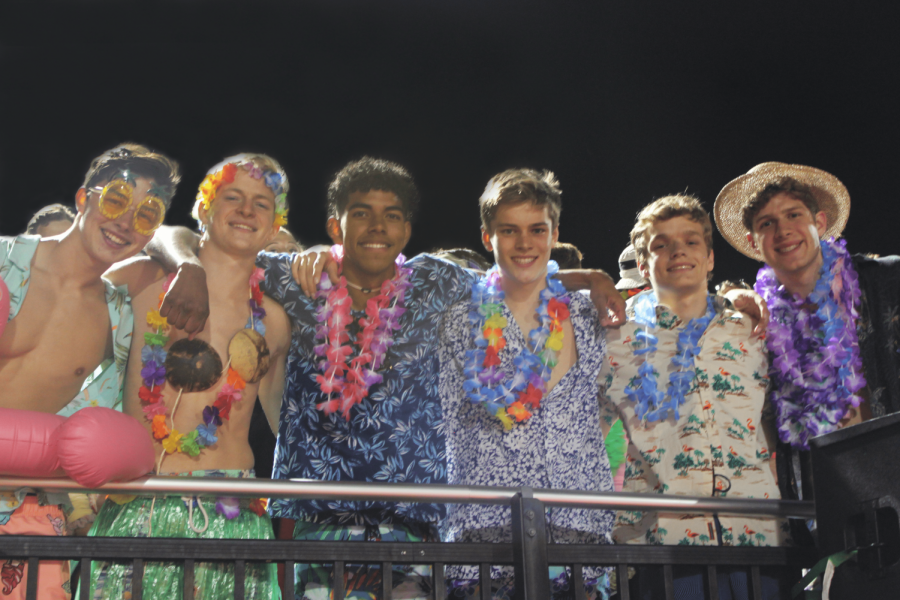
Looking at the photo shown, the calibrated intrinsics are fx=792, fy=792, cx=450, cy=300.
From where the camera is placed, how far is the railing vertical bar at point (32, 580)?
A: 4.67 ft

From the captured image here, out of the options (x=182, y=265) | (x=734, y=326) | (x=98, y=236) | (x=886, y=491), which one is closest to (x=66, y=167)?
(x=98, y=236)

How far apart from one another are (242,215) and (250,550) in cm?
110

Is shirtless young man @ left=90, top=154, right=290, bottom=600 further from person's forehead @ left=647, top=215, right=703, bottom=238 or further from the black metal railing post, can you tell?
person's forehead @ left=647, top=215, right=703, bottom=238

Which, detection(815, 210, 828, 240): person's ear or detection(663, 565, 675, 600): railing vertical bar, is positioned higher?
detection(815, 210, 828, 240): person's ear

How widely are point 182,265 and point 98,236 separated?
0.94 ft

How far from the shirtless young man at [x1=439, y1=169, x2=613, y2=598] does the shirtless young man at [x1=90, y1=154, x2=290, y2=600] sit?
528mm

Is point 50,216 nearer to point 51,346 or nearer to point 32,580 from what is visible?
point 51,346

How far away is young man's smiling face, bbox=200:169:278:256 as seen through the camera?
2314 millimetres

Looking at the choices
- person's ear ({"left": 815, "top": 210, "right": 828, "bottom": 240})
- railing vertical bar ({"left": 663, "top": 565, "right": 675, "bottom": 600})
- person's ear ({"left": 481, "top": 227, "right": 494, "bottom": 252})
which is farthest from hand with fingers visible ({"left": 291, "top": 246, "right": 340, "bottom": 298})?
person's ear ({"left": 815, "top": 210, "right": 828, "bottom": 240})

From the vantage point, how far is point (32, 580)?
1438mm

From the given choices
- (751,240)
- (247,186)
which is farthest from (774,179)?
(247,186)

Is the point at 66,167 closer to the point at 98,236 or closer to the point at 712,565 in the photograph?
the point at 98,236

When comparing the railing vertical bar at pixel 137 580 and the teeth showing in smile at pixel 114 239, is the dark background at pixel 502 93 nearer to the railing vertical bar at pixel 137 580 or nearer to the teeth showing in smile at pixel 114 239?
the teeth showing in smile at pixel 114 239

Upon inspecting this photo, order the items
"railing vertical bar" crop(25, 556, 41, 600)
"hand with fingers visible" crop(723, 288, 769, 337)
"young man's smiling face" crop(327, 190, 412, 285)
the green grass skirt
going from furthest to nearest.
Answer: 1. "hand with fingers visible" crop(723, 288, 769, 337)
2. "young man's smiling face" crop(327, 190, 412, 285)
3. the green grass skirt
4. "railing vertical bar" crop(25, 556, 41, 600)
